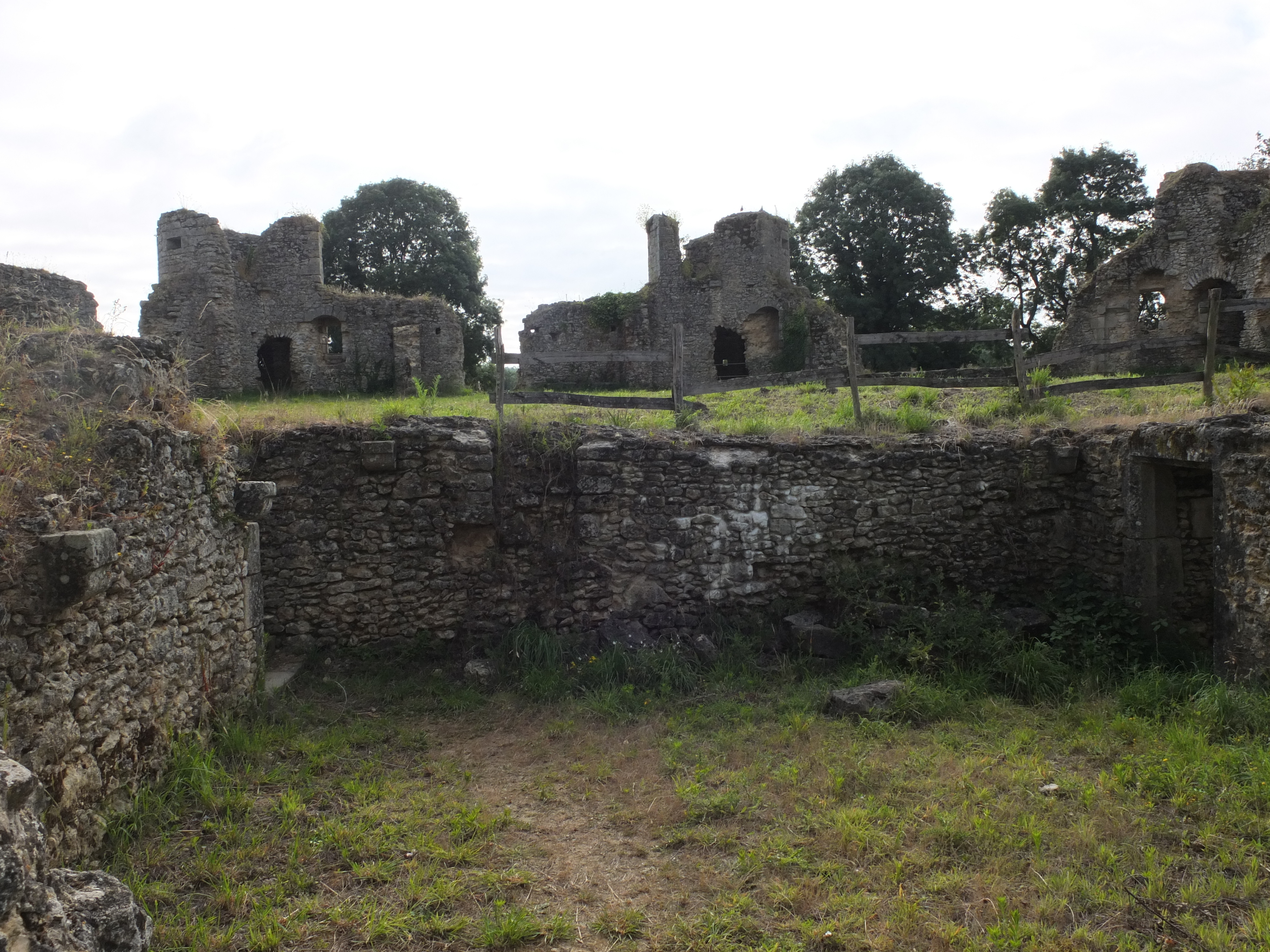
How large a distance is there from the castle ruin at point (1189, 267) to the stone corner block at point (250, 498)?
556 inches

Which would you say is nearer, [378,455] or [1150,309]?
[378,455]

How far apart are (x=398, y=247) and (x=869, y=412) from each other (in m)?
24.8

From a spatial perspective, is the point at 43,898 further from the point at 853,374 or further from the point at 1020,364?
the point at 1020,364

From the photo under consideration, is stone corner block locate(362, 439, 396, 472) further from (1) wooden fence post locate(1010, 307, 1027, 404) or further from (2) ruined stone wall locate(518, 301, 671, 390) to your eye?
(2) ruined stone wall locate(518, 301, 671, 390)

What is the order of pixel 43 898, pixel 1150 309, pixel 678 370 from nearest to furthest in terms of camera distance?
pixel 43 898 < pixel 678 370 < pixel 1150 309

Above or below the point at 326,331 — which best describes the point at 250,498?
below

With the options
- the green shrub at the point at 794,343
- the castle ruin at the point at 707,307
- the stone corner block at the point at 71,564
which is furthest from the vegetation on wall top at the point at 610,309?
the stone corner block at the point at 71,564

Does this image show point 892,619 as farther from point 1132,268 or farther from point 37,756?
point 1132,268

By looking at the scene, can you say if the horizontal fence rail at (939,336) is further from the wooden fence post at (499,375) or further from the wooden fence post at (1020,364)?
the wooden fence post at (499,375)

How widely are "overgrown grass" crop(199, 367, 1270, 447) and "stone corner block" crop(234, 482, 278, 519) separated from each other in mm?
493

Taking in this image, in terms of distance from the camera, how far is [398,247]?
3008cm

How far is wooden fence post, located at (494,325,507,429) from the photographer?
855cm

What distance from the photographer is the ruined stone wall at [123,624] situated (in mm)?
3777

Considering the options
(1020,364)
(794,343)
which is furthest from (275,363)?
(1020,364)
